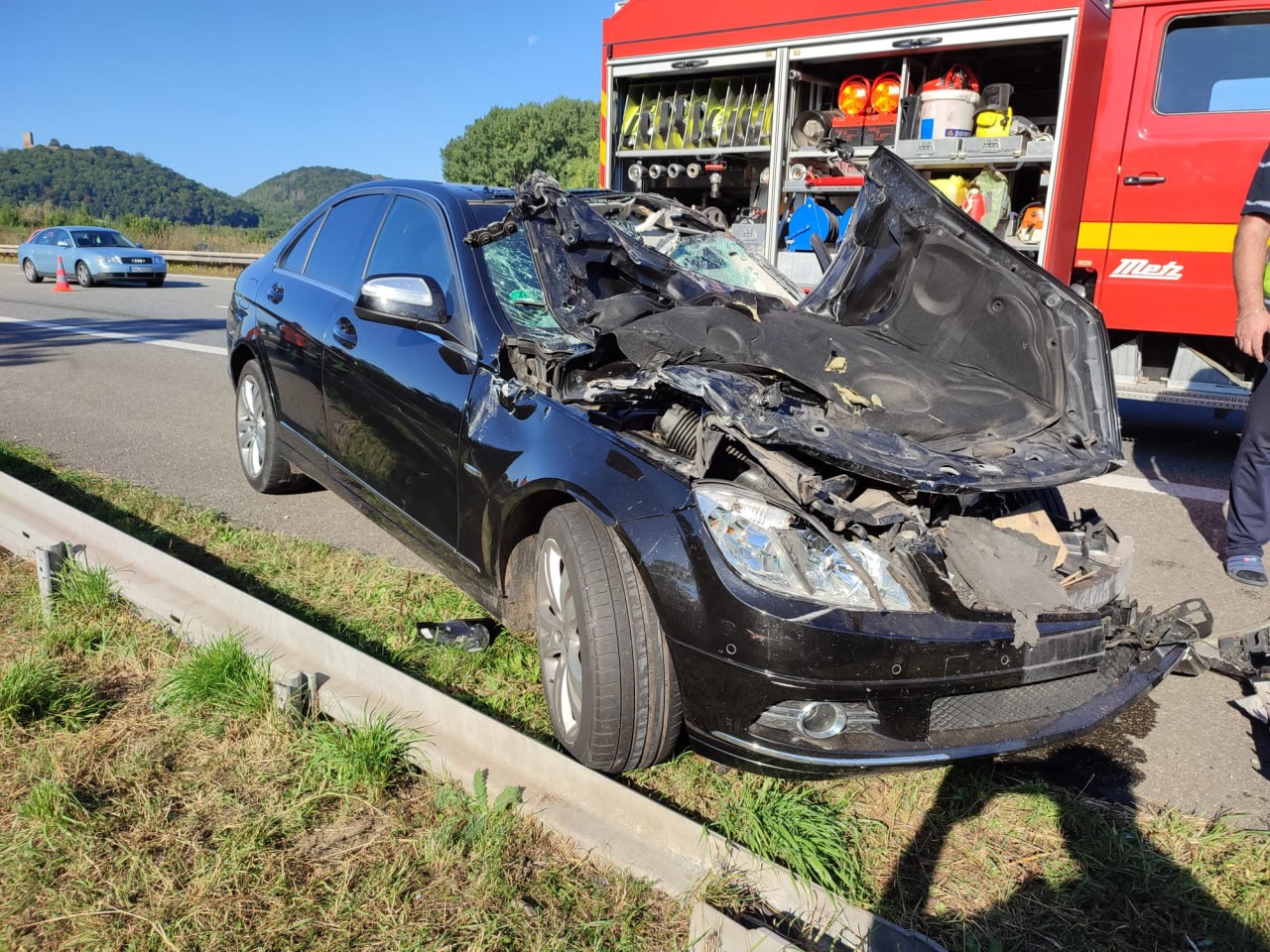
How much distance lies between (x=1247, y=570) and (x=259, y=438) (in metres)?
4.85

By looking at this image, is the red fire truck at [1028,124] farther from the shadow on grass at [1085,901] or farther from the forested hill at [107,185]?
the forested hill at [107,185]

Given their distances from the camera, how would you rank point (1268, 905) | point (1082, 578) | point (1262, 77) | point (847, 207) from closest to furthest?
point (1268, 905) → point (1082, 578) → point (1262, 77) → point (847, 207)

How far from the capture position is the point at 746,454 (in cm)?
250

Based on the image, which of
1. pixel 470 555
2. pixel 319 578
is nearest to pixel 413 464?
pixel 470 555

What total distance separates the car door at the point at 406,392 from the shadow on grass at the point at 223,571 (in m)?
0.43

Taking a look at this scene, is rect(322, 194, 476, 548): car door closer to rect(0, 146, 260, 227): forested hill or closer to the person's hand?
the person's hand

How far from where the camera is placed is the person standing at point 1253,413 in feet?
13.5

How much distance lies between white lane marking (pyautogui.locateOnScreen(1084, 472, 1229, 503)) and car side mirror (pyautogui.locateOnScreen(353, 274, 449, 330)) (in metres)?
4.15

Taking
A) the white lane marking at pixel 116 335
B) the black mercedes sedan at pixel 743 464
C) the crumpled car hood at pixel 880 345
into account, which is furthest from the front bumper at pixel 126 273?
the crumpled car hood at pixel 880 345

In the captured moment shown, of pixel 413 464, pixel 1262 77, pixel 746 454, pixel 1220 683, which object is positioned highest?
pixel 1262 77

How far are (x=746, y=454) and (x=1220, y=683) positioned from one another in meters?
2.14

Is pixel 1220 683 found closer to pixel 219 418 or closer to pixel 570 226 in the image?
pixel 570 226

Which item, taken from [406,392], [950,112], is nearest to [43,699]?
[406,392]

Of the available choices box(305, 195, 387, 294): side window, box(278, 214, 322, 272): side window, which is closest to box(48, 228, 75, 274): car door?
box(278, 214, 322, 272): side window
